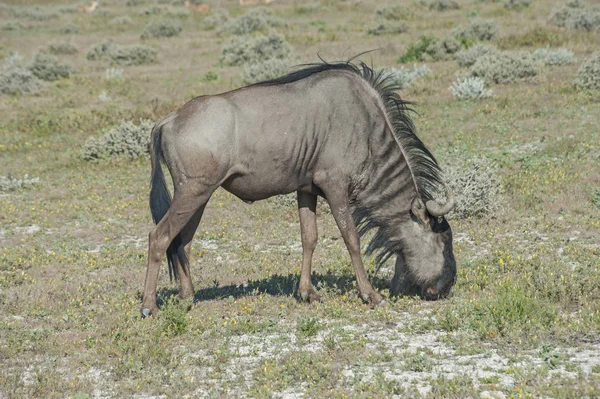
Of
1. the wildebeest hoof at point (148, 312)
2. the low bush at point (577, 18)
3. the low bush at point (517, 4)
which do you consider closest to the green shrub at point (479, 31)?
the low bush at point (577, 18)

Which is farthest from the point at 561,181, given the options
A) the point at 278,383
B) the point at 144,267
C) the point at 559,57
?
the point at 559,57

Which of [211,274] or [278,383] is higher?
[278,383]

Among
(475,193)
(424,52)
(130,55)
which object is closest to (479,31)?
(424,52)

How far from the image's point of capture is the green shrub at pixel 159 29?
37.0 metres

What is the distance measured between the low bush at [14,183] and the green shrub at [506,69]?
12645 millimetres

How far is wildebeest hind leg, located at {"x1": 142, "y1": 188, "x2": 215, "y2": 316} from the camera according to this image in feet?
25.9

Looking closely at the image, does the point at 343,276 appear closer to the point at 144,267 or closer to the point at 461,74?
the point at 144,267

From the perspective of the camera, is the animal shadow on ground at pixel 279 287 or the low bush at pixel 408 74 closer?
the animal shadow on ground at pixel 279 287

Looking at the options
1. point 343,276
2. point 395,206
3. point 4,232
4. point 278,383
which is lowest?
point 4,232

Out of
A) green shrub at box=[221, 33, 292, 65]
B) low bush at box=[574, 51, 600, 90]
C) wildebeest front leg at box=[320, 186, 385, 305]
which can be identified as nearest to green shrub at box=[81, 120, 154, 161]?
green shrub at box=[221, 33, 292, 65]

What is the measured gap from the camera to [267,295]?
8898 millimetres

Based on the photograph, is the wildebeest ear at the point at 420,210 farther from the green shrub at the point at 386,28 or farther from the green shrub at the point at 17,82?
the green shrub at the point at 386,28

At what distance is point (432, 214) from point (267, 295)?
2.25 meters

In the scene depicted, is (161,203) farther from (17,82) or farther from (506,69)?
(17,82)
